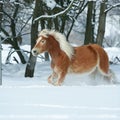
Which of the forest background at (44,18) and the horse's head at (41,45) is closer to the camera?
the horse's head at (41,45)

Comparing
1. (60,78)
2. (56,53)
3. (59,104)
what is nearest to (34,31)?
(56,53)

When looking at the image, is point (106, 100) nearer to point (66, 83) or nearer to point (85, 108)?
point (85, 108)

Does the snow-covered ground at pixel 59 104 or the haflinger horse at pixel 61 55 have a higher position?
the snow-covered ground at pixel 59 104

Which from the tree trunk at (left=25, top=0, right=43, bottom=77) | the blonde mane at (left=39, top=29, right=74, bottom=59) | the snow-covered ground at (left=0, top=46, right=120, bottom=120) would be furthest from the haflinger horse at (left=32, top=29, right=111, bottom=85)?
the tree trunk at (left=25, top=0, right=43, bottom=77)

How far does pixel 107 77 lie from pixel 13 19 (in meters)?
9.48

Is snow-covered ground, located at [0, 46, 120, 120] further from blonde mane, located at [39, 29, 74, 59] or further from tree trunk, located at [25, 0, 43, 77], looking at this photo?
tree trunk, located at [25, 0, 43, 77]

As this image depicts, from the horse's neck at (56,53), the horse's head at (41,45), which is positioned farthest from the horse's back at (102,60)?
the horse's head at (41,45)

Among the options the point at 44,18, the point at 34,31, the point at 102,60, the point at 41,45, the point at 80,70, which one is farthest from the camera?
the point at 44,18

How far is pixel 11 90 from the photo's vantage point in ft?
21.6

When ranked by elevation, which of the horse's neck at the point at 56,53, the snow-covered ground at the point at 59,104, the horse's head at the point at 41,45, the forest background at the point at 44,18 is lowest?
the forest background at the point at 44,18

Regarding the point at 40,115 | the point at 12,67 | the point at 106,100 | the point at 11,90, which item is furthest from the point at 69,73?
the point at 12,67

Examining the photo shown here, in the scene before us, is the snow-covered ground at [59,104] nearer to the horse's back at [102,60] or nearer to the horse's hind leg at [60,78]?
the horse's hind leg at [60,78]

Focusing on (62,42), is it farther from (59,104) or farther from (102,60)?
(59,104)

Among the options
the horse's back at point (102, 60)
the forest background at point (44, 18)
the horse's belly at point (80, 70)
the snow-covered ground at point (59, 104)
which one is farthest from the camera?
the forest background at point (44, 18)
